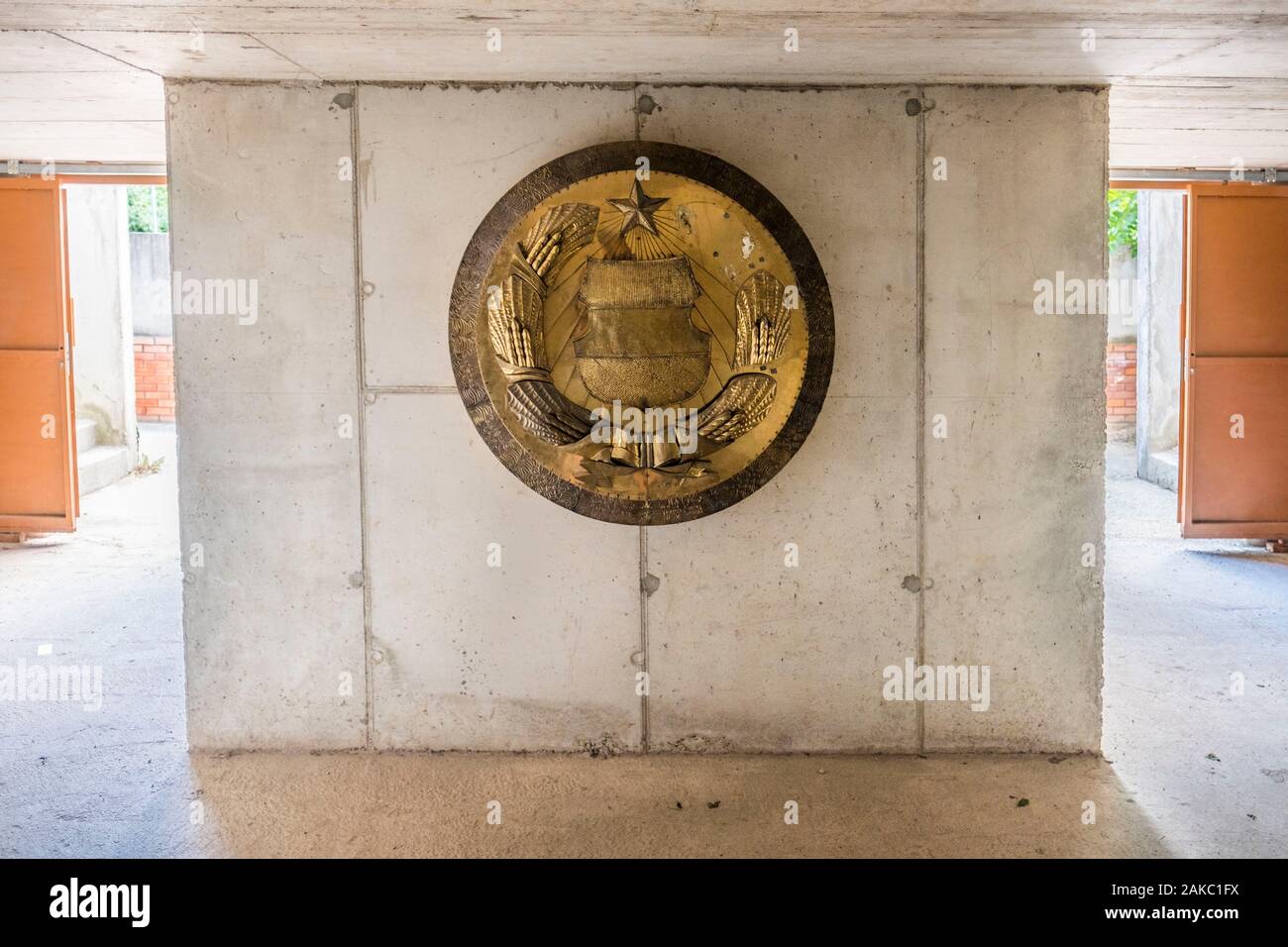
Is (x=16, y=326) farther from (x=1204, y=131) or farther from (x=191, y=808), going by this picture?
(x=1204, y=131)

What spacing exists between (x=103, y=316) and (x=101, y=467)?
156cm

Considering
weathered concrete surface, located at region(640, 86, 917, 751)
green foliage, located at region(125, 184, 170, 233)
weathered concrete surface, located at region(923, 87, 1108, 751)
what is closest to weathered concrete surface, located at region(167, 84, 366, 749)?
weathered concrete surface, located at region(640, 86, 917, 751)

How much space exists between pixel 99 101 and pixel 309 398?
5.71 feet

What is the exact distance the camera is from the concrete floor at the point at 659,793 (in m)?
3.41

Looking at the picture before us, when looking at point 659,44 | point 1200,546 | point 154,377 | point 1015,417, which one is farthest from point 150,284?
point 1015,417

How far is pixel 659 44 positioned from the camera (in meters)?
3.34

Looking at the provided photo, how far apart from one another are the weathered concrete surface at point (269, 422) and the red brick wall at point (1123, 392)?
10274 mm

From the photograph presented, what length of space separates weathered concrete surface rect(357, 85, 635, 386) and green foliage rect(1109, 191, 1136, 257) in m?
11.3

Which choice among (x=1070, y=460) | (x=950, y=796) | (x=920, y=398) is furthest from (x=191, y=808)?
(x=1070, y=460)

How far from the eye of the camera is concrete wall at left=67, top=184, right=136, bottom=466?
10.1 meters

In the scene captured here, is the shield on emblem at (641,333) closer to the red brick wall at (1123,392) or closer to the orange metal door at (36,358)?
the orange metal door at (36,358)

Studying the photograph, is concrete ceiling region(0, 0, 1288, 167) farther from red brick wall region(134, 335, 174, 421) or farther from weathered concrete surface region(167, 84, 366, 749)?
red brick wall region(134, 335, 174, 421)

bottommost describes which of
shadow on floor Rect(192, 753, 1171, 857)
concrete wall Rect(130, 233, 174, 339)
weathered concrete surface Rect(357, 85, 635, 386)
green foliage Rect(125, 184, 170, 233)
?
shadow on floor Rect(192, 753, 1171, 857)

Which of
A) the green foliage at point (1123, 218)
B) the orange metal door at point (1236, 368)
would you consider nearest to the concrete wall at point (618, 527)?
the orange metal door at point (1236, 368)
